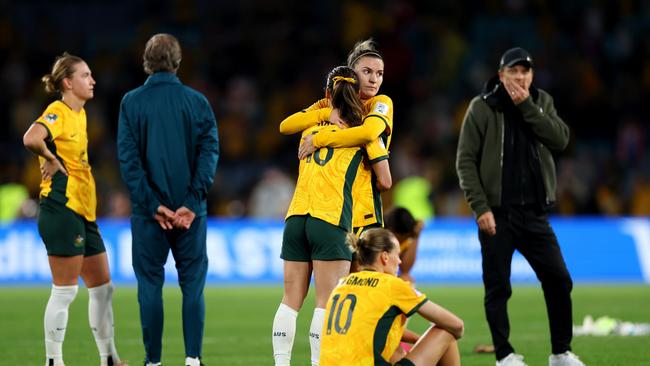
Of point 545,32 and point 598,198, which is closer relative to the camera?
point 598,198

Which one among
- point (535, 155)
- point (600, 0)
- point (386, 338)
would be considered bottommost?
point (386, 338)

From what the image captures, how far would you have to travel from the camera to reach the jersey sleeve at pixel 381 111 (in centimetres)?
801

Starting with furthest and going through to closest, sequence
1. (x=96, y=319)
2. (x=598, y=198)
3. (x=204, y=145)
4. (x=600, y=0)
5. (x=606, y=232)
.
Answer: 1. (x=600, y=0)
2. (x=598, y=198)
3. (x=606, y=232)
4. (x=96, y=319)
5. (x=204, y=145)

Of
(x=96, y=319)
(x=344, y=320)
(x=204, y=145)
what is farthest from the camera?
(x=96, y=319)

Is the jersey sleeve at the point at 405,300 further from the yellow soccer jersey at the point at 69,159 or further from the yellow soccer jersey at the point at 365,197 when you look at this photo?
the yellow soccer jersey at the point at 69,159

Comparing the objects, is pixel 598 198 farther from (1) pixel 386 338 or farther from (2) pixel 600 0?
(1) pixel 386 338

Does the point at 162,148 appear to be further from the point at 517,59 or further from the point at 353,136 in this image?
the point at 517,59

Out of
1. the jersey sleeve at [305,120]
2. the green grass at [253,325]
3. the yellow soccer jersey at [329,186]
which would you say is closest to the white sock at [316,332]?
the yellow soccer jersey at [329,186]

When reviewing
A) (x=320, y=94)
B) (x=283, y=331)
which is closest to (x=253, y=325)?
(x=283, y=331)

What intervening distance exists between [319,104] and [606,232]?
12.4 metres

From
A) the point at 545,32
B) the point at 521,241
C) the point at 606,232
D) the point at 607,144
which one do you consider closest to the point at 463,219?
the point at 606,232

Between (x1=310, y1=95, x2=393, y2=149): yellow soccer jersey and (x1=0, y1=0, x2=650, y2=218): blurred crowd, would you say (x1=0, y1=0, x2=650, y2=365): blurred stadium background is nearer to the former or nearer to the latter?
(x1=0, y1=0, x2=650, y2=218): blurred crowd

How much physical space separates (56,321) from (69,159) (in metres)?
1.28

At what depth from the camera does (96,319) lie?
29.0 feet
